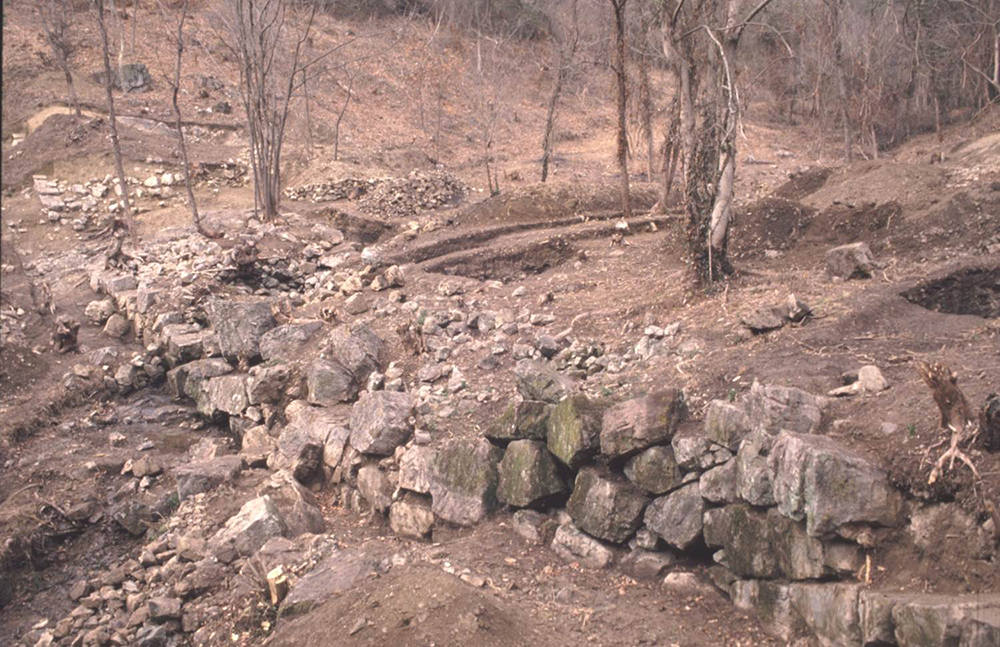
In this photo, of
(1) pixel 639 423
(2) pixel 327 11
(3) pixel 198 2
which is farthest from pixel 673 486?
(2) pixel 327 11

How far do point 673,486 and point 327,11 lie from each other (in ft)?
131

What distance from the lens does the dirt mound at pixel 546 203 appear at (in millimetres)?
16297

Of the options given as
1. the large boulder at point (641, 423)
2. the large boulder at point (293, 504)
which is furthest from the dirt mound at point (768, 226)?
the large boulder at point (293, 504)

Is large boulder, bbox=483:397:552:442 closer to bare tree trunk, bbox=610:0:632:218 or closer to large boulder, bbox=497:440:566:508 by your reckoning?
large boulder, bbox=497:440:566:508

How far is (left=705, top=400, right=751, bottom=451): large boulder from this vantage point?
5.29 meters

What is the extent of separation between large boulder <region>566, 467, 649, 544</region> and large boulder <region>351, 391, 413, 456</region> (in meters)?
2.28

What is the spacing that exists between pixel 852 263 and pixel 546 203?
9.07 metres

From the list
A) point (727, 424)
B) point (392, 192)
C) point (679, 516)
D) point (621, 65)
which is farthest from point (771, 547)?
point (392, 192)

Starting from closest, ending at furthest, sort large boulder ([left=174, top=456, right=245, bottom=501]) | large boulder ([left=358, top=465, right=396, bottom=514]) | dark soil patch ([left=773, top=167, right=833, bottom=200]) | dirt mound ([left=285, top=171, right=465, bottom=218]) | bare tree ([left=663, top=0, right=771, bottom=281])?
large boulder ([left=358, top=465, right=396, bottom=514])
large boulder ([left=174, top=456, right=245, bottom=501])
bare tree ([left=663, top=0, right=771, bottom=281])
dark soil patch ([left=773, top=167, right=833, bottom=200])
dirt mound ([left=285, top=171, right=465, bottom=218])

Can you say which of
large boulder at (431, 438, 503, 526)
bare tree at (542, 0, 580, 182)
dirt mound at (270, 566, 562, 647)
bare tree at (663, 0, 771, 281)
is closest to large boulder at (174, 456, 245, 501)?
large boulder at (431, 438, 503, 526)

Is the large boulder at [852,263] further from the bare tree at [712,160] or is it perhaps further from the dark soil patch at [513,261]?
the dark soil patch at [513,261]

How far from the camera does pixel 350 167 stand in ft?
72.9

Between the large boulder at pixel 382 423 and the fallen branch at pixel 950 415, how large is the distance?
4744mm

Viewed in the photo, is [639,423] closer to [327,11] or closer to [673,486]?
[673,486]
